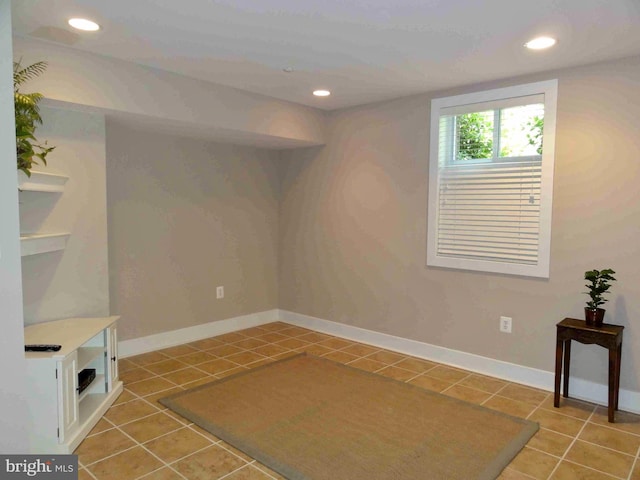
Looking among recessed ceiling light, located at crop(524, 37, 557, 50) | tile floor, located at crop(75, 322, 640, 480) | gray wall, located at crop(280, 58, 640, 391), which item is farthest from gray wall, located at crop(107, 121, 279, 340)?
recessed ceiling light, located at crop(524, 37, 557, 50)

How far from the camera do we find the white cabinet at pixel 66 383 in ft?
7.87

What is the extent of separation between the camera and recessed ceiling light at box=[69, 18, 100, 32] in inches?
98.6

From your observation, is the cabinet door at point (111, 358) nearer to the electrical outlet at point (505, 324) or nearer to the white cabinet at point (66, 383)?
the white cabinet at point (66, 383)

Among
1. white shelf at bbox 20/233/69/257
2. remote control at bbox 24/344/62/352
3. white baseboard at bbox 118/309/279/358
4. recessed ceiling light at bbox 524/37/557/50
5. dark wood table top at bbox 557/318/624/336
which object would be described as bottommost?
white baseboard at bbox 118/309/279/358

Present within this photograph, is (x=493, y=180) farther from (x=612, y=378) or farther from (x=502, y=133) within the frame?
(x=612, y=378)

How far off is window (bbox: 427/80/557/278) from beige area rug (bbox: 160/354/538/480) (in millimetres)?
1225

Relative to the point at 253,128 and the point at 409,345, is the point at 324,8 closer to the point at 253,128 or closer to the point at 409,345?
the point at 253,128

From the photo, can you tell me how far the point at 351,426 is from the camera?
2.83 metres

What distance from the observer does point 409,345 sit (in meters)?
4.23

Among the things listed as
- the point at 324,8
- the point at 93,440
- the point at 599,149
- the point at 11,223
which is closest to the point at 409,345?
the point at 599,149

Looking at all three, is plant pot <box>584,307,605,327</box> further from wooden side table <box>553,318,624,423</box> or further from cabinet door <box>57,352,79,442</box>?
cabinet door <box>57,352,79,442</box>

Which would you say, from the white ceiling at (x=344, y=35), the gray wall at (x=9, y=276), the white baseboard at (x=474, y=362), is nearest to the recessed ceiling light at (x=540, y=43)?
the white ceiling at (x=344, y=35)

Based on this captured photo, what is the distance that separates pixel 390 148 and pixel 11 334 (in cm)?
331

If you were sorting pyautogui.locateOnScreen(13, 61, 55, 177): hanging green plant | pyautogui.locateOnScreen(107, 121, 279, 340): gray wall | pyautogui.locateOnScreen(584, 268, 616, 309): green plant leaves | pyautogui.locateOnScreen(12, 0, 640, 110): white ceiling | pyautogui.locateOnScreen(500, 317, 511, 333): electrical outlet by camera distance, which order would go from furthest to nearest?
pyautogui.locateOnScreen(107, 121, 279, 340): gray wall, pyautogui.locateOnScreen(500, 317, 511, 333): electrical outlet, pyautogui.locateOnScreen(584, 268, 616, 309): green plant leaves, pyautogui.locateOnScreen(13, 61, 55, 177): hanging green plant, pyautogui.locateOnScreen(12, 0, 640, 110): white ceiling
